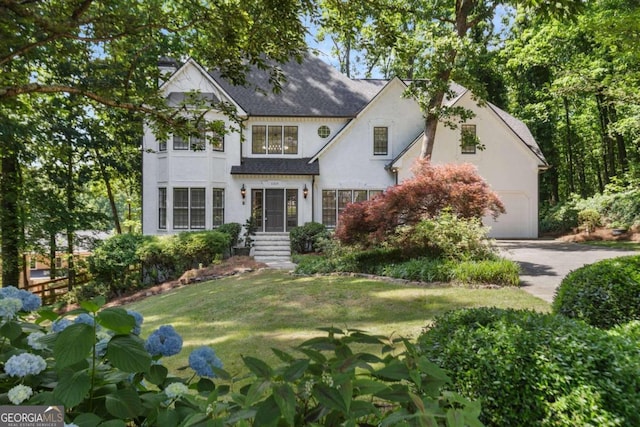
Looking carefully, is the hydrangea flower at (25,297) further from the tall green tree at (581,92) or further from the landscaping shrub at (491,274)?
the tall green tree at (581,92)

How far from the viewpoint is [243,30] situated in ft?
18.5

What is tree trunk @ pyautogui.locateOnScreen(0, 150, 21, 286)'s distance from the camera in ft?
45.5

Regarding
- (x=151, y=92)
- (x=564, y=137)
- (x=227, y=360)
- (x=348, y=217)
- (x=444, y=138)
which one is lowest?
(x=227, y=360)

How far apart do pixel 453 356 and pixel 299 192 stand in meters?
16.5

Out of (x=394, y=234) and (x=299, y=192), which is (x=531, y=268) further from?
(x=299, y=192)

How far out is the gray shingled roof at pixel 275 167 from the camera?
18.6 m

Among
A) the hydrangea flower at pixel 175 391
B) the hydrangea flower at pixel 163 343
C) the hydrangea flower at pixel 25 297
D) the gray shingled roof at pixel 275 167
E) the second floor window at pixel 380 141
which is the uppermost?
the second floor window at pixel 380 141

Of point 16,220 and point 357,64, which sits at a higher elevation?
point 357,64

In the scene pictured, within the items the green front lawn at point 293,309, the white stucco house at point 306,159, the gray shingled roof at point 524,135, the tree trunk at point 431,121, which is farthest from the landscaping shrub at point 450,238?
the gray shingled roof at point 524,135

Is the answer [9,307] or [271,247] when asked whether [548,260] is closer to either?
[271,247]

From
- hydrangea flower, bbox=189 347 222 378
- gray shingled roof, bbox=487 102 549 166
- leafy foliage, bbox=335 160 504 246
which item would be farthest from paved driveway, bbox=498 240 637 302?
hydrangea flower, bbox=189 347 222 378

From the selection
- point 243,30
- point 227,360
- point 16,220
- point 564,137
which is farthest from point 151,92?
point 564,137

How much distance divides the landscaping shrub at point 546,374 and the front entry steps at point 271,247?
1390 cm

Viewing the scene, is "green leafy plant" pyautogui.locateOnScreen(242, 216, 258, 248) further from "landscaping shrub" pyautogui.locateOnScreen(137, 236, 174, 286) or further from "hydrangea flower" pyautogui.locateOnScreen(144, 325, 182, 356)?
"hydrangea flower" pyautogui.locateOnScreen(144, 325, 182, 356)
